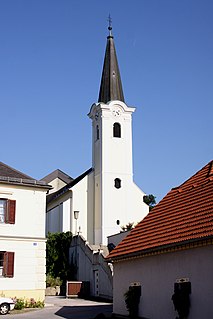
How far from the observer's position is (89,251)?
36.0 meters

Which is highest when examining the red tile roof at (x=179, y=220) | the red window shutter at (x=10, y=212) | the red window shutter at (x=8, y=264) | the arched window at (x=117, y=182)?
the arched window at (x=117, y=182)

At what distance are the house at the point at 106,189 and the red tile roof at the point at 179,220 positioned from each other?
82.5 ft

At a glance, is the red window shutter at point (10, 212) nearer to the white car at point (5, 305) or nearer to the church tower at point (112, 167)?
the white car at point (5, 305)

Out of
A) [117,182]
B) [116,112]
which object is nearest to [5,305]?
[117,182]

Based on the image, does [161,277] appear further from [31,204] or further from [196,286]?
[31,204]

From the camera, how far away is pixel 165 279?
16281mm

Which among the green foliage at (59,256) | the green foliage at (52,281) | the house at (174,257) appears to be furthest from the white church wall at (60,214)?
the house at (174,257)

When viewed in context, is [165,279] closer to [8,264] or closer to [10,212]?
[8,264]

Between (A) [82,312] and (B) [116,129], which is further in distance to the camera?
(B) [116,129]

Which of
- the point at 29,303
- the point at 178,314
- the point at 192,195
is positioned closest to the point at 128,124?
the point at 29,303

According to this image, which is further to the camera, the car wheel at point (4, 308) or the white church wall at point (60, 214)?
the white church wall at point (60, 214)

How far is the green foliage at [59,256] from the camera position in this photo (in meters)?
38.8

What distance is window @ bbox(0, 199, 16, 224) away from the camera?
2719 cm

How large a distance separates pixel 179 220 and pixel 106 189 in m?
29.8
